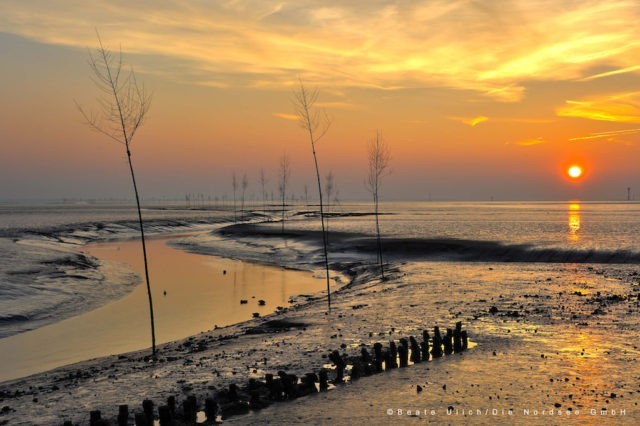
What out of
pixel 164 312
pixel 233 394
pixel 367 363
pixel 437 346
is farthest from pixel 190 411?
pixel 164 312

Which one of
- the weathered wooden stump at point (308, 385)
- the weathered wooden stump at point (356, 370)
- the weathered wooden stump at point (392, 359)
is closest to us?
the weathered wooden stump at point (308, 385)

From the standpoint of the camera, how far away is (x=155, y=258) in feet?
186

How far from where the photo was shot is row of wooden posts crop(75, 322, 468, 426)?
1105 centimetres

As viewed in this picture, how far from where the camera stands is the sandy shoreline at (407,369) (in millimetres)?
11789

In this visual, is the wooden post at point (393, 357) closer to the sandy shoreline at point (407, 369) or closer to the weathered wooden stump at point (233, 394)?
the sandy shoreline at point (407, 369)

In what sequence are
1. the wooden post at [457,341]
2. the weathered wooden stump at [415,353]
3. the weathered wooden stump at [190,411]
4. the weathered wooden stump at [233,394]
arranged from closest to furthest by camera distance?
the weathered wooden stump at [190,411] < the weathered wooden stump at [233,394] < the weathered wooden stump at [415,353] < the wooden post at [457,341]

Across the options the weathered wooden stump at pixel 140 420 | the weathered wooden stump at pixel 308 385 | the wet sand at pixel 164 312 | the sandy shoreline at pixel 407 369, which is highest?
the weathered wooden stump at pixel 140 420

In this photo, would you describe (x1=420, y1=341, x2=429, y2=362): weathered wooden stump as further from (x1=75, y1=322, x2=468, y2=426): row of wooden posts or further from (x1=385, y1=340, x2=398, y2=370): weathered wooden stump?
(x1=385, y1=340, x2=398, y2=370): weathered wooden stump

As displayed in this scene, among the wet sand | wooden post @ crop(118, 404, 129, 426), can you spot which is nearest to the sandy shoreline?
wooden post @ crop(118, 404, 129, 426)

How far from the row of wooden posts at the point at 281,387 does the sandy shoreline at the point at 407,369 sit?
0.38 metres

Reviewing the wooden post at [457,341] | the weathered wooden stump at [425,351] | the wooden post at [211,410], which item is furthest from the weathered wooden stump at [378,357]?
the wooden post at [211,410]

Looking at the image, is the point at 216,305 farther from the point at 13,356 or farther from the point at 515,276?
the point at 515,276

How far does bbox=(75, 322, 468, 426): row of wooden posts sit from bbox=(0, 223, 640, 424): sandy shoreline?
1.26 ft

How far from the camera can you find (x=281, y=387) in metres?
12.8
